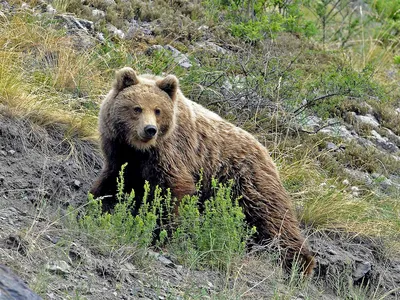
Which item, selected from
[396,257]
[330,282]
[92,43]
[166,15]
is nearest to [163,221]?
[330,282]

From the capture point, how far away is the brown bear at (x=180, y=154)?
22.1 ft

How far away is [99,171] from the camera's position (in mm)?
7699

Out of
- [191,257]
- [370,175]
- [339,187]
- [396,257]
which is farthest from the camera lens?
[370,175]

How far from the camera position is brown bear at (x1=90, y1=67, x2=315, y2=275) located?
6.73 m

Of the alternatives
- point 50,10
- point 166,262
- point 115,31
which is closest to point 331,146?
point 115,31

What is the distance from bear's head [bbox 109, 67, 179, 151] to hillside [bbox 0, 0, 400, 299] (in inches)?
23.0

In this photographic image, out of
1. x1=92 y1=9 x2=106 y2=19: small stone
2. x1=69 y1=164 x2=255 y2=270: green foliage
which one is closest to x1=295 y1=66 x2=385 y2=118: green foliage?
x1=92 y1=9 x2=106 y2=19: small stone

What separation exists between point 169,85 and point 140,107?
0.36 m

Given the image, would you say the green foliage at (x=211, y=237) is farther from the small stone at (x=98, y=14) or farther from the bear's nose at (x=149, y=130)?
the small stone at (x=98, y=14)

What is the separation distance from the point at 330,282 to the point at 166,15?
17.6 ft

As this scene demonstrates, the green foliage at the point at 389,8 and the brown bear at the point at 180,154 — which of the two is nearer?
the brown bear at the point at 180,154

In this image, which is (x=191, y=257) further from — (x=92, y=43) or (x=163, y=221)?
(x=92, y=43)

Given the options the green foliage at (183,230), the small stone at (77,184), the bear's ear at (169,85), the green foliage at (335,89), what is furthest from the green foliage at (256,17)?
the green foliage at (183,230)

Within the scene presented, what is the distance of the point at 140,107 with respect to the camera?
667 centimetres
